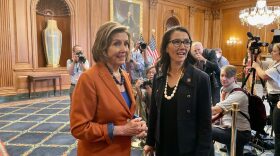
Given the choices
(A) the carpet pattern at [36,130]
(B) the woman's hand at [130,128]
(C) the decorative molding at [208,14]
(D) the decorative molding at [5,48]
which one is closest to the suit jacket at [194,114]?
(B) the woman's hand at [130,128]

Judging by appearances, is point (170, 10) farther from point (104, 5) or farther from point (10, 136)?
point (10, 136)

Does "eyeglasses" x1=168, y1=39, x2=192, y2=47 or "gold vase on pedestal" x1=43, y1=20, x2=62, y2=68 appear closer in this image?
"eyeglasses" x1=168, y1=39, x2=192, y2=47

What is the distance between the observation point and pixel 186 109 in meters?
1.42

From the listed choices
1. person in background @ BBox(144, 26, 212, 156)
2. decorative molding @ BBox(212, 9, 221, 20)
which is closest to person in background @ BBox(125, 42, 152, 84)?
person in background @ BBox(144, 26, 212, 156)

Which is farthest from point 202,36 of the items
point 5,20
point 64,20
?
point 5,20

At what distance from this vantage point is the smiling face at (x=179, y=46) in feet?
4.84

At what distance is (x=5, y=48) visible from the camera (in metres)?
6.56

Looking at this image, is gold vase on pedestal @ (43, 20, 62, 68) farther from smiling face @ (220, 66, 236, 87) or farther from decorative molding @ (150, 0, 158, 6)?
smiling face @ (220, 66, 236, 87)

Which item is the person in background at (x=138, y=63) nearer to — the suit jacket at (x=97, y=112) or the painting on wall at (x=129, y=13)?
the suit jacket at (x=97, y=112)

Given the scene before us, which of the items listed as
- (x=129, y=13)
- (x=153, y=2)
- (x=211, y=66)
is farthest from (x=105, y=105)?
(x=153, y=2)

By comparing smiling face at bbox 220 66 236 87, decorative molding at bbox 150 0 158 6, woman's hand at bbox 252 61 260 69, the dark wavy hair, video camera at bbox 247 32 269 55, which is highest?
decorative molding at bbox 150 0 158 6

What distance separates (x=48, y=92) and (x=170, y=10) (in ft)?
23.1

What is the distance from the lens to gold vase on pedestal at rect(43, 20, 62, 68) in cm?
763

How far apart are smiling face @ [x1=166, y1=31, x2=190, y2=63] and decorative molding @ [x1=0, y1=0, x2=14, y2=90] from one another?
6.49 metres
